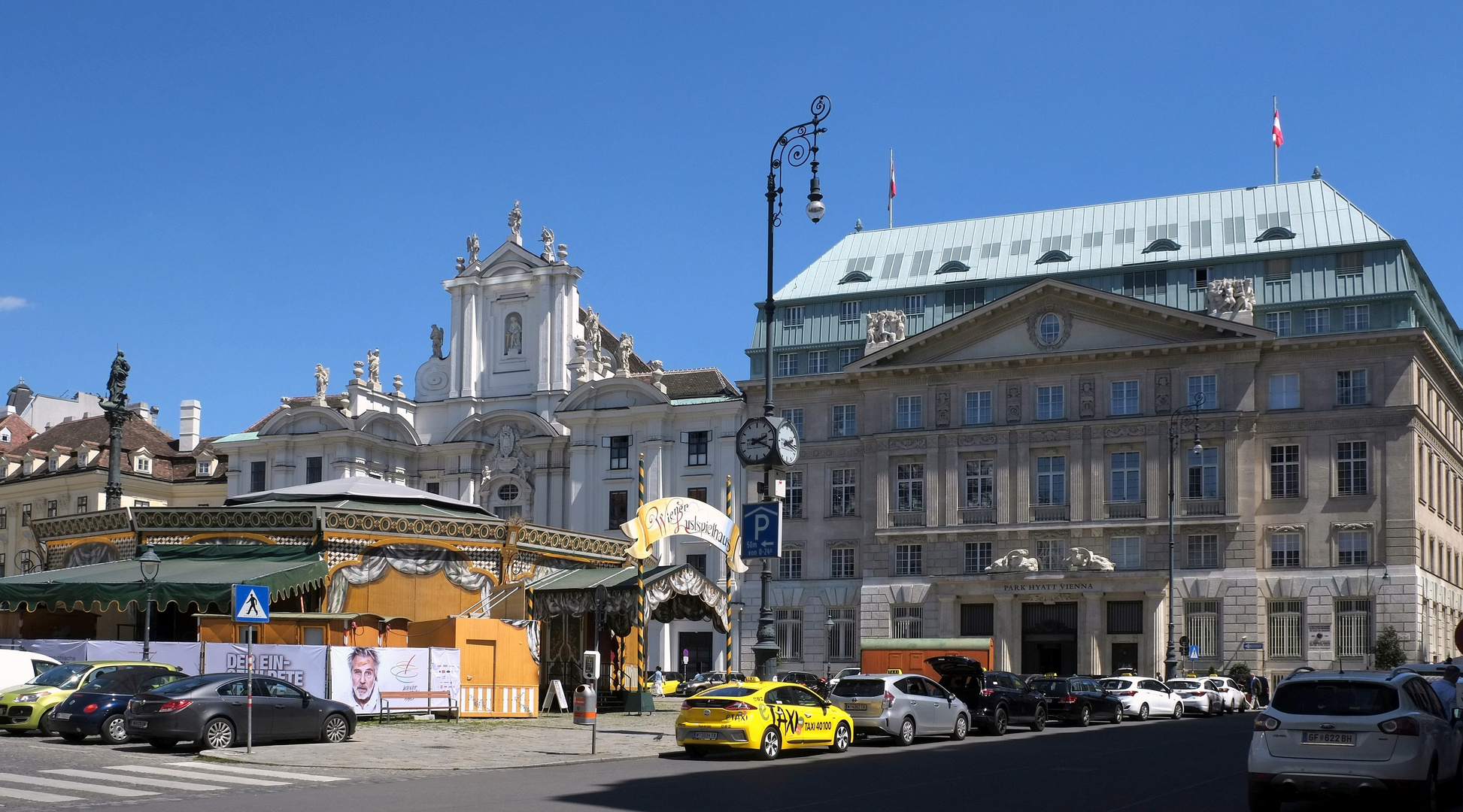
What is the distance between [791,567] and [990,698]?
117ft

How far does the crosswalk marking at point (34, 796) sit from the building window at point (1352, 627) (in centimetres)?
5266

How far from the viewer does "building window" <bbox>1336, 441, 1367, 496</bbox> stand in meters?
60.8

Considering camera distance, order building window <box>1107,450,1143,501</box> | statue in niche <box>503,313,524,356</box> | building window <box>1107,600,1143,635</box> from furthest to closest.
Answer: statue in niche <box>503,313,524,356</box>
building window <box>1107,450,1143,501</box>
building window <box>1107,600,1143,635</box>

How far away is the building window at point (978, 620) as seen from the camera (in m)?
66.0

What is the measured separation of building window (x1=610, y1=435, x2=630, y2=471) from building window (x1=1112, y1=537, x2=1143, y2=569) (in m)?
23.3

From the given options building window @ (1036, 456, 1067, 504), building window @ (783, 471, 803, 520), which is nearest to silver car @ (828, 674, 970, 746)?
building window @ (1036, 456, 1067, 504)

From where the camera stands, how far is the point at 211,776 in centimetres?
2159

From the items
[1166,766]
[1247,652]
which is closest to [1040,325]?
[1247,652]

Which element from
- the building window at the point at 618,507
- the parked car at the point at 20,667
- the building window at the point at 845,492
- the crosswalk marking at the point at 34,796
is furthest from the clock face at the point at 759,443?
the building window at the point at 618,507

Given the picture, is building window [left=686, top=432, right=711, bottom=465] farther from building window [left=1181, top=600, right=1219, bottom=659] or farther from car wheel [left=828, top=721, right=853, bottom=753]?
car wheel [left=828, top=721, right=853, bottom=753]

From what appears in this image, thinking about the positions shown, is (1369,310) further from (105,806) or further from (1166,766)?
(105,806)

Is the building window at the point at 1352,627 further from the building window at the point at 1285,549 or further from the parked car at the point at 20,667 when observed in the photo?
the parked car at the point at 20,667

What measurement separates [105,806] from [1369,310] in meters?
55.8

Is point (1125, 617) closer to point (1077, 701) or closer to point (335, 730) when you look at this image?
point (1077, 701)
